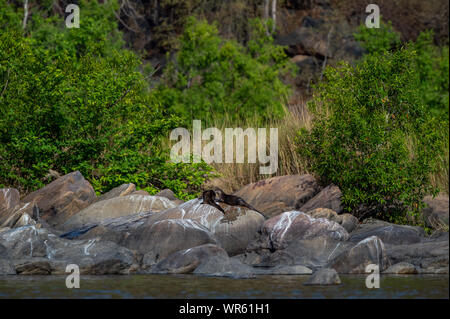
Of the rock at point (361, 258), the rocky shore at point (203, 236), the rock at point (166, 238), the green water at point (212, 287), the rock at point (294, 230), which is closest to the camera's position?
the green water at point (212, 287)

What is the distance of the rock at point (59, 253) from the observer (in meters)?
9.89

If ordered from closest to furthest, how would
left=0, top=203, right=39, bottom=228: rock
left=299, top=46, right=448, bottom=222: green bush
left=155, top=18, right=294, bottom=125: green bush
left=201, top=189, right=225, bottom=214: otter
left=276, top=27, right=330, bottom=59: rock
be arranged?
left=0, top=203, right=39, bottom=228: rock
left=201, top=189, right=225, bottom=214: otter
left=299, top=46, right=448, bottom=222: green bush
left=155, top=18, right=294, bottom=125: green bush
left=276, top=27, right=330, bottom=59: rock

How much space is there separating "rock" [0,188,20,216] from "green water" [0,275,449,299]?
3.74m

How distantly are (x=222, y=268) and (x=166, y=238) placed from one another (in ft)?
4.96

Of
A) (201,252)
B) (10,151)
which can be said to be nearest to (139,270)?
(201,252)

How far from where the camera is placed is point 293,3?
36125 mm

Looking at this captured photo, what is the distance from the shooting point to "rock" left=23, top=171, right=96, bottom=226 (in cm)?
1302

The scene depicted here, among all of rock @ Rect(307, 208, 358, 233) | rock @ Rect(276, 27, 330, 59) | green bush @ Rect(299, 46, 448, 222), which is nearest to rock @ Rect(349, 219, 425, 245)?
rock @ Rect(307, 208, 358, 233)

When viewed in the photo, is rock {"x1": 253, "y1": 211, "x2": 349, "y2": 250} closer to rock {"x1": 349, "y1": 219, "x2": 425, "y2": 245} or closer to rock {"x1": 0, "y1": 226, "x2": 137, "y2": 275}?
rock {"x1": 349, "y1": 219, "x2": 425, "y2": 245}

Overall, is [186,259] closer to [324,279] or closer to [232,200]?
[324,279]

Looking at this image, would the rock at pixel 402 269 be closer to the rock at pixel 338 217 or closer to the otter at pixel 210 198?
the rock at pixel 338 217

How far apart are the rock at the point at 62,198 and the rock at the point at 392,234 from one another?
5068 millimetres

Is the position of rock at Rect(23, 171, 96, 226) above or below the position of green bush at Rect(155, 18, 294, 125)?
below

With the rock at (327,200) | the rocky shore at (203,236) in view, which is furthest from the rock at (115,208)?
the rock at (327,200)
